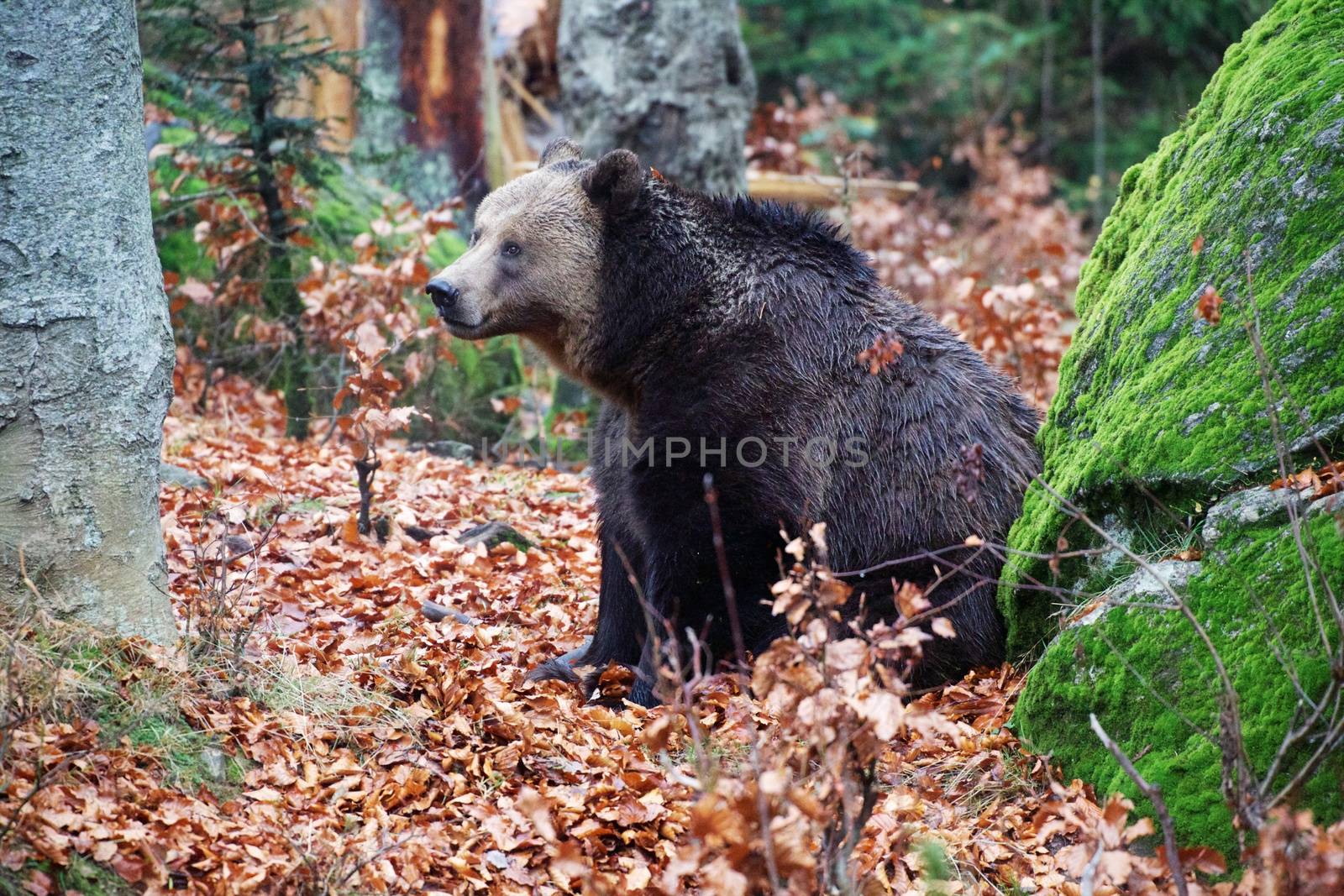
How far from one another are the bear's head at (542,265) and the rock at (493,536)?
137 centimetres

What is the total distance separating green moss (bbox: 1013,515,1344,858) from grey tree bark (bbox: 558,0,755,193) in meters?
6.13

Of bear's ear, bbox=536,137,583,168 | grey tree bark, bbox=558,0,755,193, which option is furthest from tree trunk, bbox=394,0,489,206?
bear's ear, bbox=536,137,583,168

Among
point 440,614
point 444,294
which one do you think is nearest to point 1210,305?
point 444,294

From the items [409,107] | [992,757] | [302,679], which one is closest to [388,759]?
[302,679]

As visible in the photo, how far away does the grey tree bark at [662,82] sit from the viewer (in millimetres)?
9562

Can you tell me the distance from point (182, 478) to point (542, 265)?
2663 mm

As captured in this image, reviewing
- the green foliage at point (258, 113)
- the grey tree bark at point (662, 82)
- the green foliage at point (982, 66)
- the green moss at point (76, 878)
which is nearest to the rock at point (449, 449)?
the green foliage at point (258, 113)

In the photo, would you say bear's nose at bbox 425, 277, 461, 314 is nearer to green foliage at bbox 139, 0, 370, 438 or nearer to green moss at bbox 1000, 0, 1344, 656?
green foliage at bbox 139, 0, 370, 438

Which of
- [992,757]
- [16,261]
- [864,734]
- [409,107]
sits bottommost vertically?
[992,757]

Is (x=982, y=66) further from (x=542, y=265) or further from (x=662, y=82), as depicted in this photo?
(x=542, y=265)

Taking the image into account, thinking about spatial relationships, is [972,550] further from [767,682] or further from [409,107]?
[409,107]

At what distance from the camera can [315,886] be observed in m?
3.46

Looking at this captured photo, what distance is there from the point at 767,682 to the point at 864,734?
12.1 inches

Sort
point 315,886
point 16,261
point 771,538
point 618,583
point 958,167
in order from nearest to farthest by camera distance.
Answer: point 315,886
point 16,261
point 771,538
point 618,583
point 958,167
